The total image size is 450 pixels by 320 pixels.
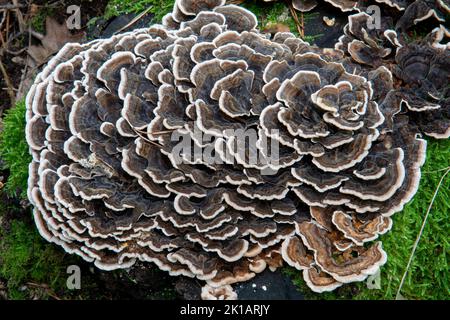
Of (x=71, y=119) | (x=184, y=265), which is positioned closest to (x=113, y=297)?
(x=184, y=265)

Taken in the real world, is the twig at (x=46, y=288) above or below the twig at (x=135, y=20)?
below

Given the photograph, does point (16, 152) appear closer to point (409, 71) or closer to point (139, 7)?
point (139, 7)

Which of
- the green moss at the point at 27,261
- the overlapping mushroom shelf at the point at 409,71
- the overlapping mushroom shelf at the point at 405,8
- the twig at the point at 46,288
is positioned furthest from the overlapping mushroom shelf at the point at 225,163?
the twig at the point at 46,288

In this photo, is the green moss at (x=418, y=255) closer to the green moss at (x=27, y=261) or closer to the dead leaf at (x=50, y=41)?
the green moss at (x=27, y=261)

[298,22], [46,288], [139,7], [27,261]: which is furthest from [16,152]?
[298,22]

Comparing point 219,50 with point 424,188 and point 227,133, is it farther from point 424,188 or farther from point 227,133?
point 424,188

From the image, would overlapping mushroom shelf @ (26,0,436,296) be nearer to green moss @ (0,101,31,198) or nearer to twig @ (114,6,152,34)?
green moss @ (0,101,31,198)

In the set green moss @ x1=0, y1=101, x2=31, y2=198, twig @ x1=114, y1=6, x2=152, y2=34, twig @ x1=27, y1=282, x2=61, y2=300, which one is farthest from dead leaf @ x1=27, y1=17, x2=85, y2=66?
twig @ x1=27, y1=282, x2=61, y2=300
